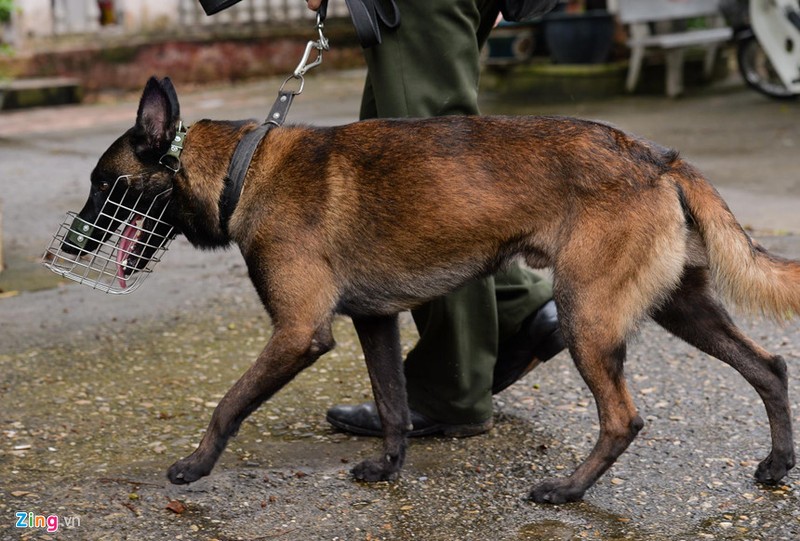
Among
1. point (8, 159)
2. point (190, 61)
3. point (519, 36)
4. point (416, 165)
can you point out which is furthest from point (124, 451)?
point (190, 61)

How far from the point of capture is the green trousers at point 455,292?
3686 mm

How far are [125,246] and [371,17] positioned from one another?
3.55 ft

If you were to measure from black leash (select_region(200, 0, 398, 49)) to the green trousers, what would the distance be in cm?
5

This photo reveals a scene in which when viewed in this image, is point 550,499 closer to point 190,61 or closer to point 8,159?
point 8,159

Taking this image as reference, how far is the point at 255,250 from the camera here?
338cm

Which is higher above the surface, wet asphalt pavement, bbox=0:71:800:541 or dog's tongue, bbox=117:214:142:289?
dog's tongue, bbox=117:214:142:289

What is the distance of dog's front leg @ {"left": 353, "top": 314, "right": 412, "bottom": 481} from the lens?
365 cm

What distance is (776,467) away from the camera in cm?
347

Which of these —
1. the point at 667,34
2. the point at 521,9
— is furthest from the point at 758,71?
the point at 521,9

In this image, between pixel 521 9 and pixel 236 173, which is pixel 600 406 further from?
pixel 521 9

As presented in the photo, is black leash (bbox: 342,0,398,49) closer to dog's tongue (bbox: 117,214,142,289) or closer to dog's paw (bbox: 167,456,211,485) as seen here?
dog's tongue (bbox: 117,214,142,289)

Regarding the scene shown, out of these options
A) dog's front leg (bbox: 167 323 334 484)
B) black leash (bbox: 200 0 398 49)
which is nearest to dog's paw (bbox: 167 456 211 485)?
dog's front leg (bbox: 167 323 334 484)

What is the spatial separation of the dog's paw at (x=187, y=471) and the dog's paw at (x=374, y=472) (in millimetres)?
500

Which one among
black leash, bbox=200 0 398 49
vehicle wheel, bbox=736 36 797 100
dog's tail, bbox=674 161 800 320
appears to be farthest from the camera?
vehicle wheel, bbox=736 36 797 100
